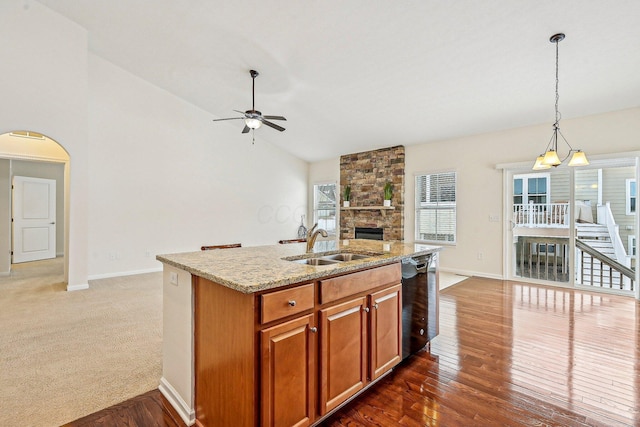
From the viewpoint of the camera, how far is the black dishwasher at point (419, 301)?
95.5 inches

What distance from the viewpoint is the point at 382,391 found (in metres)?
2.13

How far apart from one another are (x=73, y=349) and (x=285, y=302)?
2557 millimetres

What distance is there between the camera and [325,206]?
29.1 ft

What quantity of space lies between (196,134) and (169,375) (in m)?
5.75

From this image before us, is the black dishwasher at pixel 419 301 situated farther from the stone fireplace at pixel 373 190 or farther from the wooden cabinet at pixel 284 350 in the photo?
the stone fireplace at pixel 373 190

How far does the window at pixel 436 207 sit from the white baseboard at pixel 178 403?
5.68m

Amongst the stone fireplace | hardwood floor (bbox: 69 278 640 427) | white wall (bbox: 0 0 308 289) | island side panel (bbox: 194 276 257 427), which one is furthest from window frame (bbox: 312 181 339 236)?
island side panel (bbox: 194 276 257 427)

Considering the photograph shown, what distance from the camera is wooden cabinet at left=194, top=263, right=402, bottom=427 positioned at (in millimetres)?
1399

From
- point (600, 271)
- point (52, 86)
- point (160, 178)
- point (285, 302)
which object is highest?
point (52, 86)

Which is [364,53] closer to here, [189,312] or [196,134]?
[189,312]

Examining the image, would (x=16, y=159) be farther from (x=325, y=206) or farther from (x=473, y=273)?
(x=473, y=273)

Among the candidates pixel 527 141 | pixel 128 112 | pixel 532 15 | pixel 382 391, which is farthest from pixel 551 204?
pixel 128 112

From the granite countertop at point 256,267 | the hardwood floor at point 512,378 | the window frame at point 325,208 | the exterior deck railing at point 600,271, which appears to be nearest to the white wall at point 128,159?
the window frame at point 325,208

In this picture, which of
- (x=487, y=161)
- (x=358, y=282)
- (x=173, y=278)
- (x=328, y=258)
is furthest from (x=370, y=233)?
(x=173, y=278)
